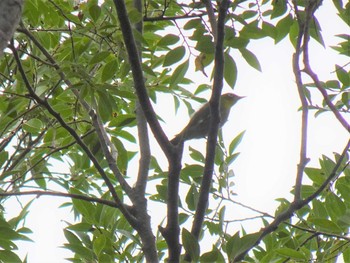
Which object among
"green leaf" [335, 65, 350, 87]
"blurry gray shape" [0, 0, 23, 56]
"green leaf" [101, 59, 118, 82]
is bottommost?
"blurry gray shape" [0, 0, 23, 56]

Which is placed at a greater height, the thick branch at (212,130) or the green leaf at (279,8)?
the green leaf at (279,8)

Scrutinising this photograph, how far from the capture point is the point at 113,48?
3006 millimetres

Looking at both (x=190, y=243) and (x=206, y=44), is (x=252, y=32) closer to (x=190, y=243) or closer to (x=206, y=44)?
(x=206, y=44)

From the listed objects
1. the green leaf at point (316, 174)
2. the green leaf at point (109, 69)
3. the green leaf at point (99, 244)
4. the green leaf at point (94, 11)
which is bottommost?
the green leaf at point (99, 244)

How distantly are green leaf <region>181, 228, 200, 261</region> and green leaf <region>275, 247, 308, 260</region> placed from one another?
0.47 metres

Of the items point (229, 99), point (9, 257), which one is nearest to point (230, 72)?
point (9, 257)

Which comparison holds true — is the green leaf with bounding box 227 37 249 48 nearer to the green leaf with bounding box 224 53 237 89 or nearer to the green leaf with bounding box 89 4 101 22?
the green leaf with bounding box 224 53 237 89

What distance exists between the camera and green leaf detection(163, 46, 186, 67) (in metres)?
2.85

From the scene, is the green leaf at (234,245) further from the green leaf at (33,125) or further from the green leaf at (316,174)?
the green leaf at (33,125)

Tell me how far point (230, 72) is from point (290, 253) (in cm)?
84

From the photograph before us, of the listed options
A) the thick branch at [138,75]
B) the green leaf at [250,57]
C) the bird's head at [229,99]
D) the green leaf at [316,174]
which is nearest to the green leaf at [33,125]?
the thick branch at [138,75]

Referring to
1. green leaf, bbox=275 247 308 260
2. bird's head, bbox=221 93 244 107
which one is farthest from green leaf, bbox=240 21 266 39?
bird's head, bbox=221 93 244 107

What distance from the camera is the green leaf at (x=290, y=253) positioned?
8.59ft

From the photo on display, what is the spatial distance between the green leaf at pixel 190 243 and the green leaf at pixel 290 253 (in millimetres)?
473
